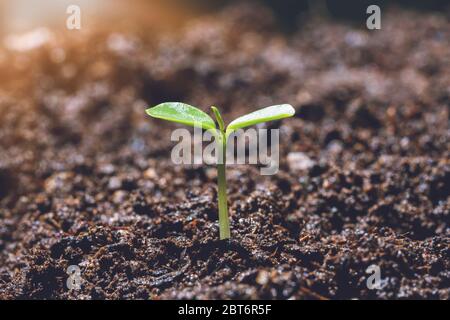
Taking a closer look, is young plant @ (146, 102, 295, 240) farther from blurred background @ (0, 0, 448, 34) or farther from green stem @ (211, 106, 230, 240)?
blurred background @ (0, 0, 448, 34)

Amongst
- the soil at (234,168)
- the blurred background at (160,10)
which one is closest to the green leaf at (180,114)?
the soil at (234,168)

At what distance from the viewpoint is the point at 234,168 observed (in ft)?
7.42

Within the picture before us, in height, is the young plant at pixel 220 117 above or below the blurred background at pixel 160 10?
below

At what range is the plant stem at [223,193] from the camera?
1.59m

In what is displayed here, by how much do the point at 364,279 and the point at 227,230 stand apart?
43 centimetres

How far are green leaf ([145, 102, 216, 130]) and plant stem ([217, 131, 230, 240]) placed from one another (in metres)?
0.07

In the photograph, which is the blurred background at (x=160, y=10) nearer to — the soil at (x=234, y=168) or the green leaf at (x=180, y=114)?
the soil at (x=234, y=168)

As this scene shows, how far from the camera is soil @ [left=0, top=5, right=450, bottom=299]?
163 centimetres

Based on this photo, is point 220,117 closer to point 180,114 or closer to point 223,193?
point 180,114

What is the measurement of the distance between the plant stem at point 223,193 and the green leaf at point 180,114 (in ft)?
0.23

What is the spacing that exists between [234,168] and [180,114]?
0.78 m

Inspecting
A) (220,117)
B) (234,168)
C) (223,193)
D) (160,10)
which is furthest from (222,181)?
(160,10)

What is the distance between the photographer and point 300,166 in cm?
228
